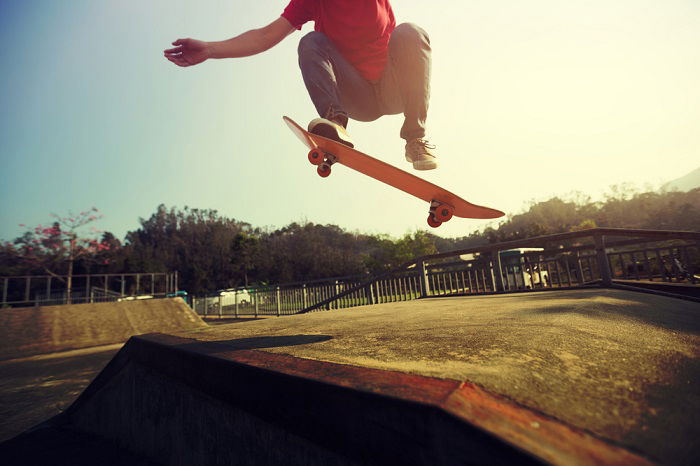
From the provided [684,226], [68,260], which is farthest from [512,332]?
[684,226]

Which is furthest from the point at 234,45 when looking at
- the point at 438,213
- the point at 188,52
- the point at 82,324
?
the point at 82,324

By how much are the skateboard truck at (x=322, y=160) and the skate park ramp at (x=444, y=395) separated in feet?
4.85

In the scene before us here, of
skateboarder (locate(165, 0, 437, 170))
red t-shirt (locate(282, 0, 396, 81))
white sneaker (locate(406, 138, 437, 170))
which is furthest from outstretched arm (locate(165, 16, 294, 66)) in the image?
white sneaker (locate(406, 138, 437, 170))

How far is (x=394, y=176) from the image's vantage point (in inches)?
117

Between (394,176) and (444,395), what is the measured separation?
2456 millimetres

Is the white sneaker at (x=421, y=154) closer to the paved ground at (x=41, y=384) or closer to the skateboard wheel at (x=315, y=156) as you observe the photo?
the skateboard wheel at (x=315, y=156)

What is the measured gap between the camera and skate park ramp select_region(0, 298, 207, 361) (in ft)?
24.4

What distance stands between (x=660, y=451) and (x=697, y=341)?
1348 millimetres

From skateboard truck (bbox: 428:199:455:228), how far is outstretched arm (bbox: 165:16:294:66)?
209 cm

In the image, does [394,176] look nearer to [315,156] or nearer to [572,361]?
[315,156]

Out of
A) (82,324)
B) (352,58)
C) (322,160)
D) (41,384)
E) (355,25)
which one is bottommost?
(41,384)

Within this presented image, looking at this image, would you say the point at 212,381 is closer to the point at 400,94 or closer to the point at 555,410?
the point at 555,410

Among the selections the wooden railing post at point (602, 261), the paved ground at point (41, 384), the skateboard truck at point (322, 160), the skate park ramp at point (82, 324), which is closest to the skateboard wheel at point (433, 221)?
the skateboard truck at point (322, 160)

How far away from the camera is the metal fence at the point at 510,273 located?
539 cm
